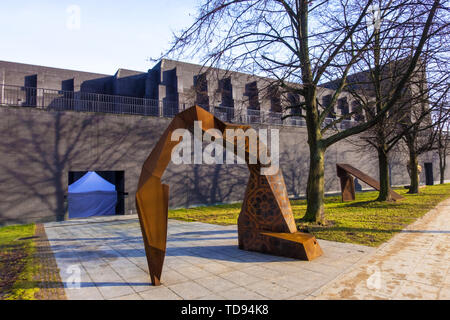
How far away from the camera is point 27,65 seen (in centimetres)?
2230

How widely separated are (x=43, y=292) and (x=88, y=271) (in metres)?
1.10

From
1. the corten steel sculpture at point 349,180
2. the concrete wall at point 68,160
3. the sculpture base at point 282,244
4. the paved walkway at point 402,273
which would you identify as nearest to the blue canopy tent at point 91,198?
the concrete wall at point 68,160

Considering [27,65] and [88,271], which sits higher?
[27,65]

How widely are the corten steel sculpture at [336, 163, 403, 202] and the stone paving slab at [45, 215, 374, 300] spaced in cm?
1072

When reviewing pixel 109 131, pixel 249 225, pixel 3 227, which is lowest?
pixel 3 227

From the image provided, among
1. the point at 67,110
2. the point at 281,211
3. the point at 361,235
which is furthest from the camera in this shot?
the point at 67,110

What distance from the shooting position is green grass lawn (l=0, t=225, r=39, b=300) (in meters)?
4.55

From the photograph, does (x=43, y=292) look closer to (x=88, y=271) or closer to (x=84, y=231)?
(x=88, y=271)

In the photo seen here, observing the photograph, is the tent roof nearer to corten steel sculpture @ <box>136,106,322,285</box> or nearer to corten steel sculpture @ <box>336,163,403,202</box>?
corten steel sculpture @ <box>336,163,403,202</box>

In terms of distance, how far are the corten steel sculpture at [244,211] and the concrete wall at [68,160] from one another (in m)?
10.5

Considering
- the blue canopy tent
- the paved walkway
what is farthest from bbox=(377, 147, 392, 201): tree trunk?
the blue canopy tent

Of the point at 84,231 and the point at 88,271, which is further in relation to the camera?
the point at 84,231

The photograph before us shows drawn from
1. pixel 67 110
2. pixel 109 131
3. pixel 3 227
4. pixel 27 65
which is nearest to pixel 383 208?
pixel 109 131

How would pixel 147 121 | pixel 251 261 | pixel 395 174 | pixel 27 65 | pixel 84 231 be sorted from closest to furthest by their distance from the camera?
pixel 251 261 → pixel 84 231 → pixel 147 121 → pixel 27 65 → pixel 395 174
